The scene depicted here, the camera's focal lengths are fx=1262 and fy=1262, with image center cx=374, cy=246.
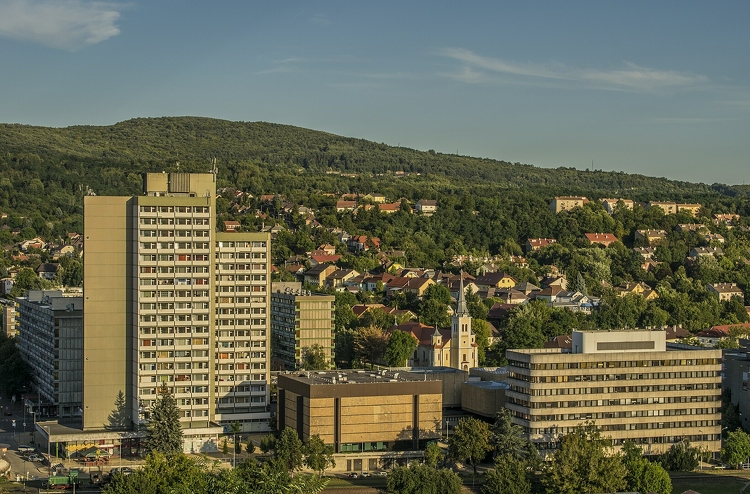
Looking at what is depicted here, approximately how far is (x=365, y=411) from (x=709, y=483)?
27.2m

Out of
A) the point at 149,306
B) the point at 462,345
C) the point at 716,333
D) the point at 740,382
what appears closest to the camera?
the point at 149,306

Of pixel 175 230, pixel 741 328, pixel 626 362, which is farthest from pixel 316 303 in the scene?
pixel 741 328

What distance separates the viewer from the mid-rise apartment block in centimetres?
11631

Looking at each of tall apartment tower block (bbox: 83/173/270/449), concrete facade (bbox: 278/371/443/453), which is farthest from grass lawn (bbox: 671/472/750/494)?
tall apartment tower block (bbox: 83/173/270/449)

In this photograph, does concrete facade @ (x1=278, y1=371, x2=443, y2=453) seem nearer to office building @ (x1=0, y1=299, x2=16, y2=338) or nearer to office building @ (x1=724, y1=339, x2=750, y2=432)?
office building @ (x1=724, y1=339, x2=750, y2=432)

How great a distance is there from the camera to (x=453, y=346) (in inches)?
5625

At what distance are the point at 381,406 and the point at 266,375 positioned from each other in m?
15.1

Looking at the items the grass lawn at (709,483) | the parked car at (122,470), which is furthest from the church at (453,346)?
the parked car at (122,470)

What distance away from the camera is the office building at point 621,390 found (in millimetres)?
99750

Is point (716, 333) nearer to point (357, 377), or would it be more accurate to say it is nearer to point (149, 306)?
point (357, 377)

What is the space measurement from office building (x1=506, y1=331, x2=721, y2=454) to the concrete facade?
7.08m

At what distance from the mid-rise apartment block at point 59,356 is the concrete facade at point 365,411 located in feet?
80.3

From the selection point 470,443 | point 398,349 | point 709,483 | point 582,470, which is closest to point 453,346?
point 398,349

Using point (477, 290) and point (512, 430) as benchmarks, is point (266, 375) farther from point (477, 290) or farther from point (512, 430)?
point (477, 290)
